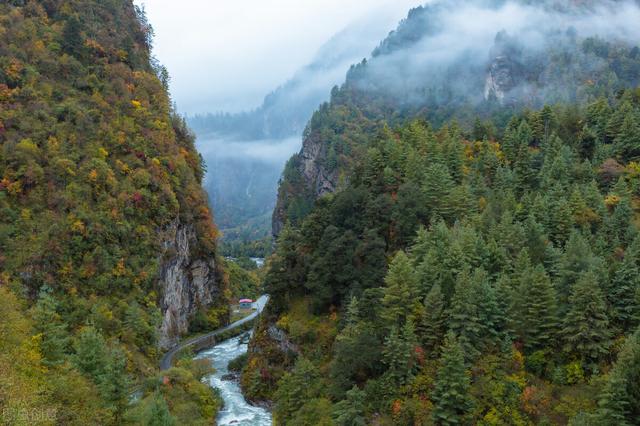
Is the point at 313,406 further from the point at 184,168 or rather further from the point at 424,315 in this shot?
the point at 184,168

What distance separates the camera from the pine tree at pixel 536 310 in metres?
41.8

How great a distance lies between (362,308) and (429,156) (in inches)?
1022

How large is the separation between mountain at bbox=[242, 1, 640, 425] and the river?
1.98 m

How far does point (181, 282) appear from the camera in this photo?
8750cm

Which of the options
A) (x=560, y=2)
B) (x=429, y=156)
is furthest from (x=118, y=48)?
(x=560, y=2)

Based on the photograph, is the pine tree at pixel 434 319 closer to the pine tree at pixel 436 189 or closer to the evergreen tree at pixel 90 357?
the pine tree at pixel 436 189

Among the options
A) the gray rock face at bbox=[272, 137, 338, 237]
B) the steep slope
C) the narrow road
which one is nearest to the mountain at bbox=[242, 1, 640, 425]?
the narrow road

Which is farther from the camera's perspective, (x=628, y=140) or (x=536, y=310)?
(x=628, y=140)

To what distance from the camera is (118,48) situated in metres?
93.4

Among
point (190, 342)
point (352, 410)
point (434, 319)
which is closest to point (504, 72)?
point (190, 342)

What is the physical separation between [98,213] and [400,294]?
141 feet

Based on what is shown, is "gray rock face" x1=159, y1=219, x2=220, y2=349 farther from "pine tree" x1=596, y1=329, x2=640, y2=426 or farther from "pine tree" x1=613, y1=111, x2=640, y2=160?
"pine tree" x1=613, y1=111, x2=640, y2=160

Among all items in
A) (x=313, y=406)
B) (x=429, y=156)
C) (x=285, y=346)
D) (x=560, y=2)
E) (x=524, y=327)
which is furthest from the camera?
(x=560, y=2)

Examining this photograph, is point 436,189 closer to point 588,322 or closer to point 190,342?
point 588,322
